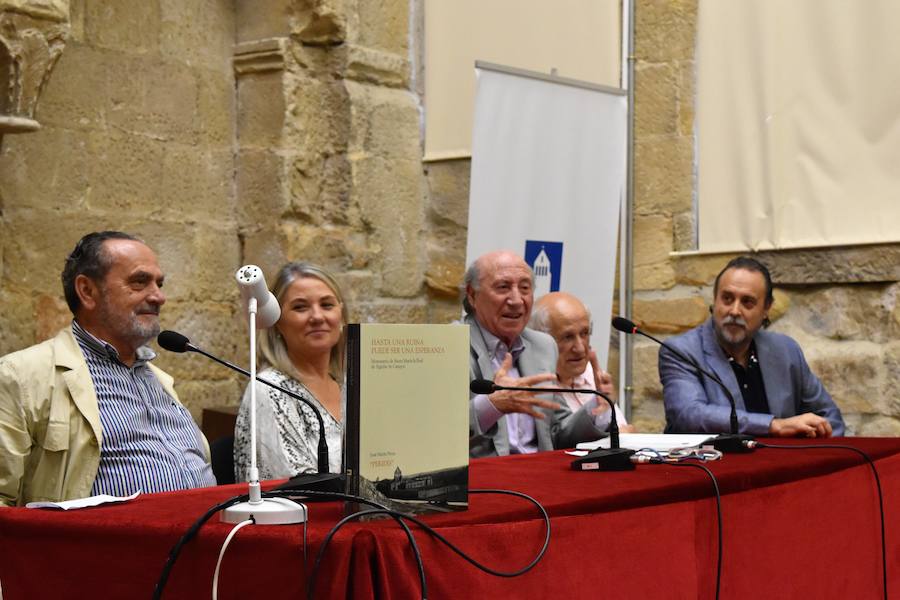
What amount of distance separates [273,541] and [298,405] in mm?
1437

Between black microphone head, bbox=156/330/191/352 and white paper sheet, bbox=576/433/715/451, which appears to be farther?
white paper sheet, bbox=576/433/715/451

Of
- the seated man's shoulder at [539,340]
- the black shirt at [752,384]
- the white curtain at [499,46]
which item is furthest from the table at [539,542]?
the white curtain at [499,46]

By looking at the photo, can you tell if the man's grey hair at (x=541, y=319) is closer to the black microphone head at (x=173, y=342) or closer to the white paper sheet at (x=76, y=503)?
the black microphone head at (x=173, y=342)

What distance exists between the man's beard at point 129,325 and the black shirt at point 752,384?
2.10 meters

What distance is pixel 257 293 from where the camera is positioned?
225cm

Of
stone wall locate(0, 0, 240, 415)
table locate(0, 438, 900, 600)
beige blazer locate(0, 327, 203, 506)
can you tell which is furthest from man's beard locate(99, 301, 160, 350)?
stone wall locate(0, 0, 240, 415)

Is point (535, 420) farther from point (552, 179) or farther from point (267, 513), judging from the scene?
point (267, 513)

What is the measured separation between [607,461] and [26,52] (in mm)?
2621

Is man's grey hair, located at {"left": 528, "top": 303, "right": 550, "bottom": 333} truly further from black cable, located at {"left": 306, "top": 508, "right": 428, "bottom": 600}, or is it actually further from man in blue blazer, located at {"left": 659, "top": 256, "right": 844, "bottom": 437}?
black cable, located at {"left": 306, "top": 508, "right": 428, "bottom": 600}

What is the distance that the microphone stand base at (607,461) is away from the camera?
2.70 m

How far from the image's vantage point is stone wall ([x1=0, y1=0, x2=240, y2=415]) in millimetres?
4766

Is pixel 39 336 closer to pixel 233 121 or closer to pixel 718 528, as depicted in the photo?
pixel 233 121

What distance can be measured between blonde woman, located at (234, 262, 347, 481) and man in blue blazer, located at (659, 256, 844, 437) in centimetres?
131

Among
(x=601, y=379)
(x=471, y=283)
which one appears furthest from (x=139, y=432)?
(x=601, y=379)
